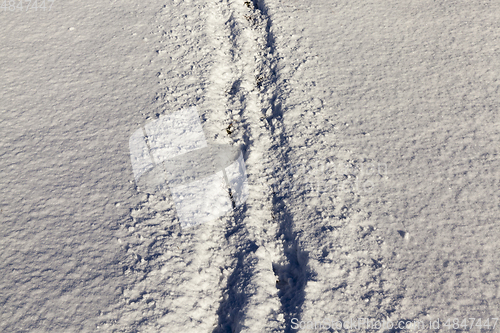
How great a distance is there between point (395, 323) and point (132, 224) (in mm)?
1944

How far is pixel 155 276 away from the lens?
245 cm

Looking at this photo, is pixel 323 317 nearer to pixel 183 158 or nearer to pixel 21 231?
pixel 183 158

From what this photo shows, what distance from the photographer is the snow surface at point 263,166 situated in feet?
7.77

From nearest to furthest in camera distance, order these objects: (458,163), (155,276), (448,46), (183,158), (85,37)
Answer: (155,276)
(458,163)
(183,158)
(448,46)
(85,37)

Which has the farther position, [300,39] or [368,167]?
[300,39]

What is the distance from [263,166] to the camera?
10.2ft

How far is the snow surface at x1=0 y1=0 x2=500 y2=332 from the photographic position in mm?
2369

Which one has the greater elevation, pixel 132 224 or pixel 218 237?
pixel 132 224

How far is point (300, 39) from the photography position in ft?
13.0

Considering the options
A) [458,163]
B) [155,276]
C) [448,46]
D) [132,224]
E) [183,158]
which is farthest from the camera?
[448,46]

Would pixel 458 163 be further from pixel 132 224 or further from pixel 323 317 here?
pixel 132 224

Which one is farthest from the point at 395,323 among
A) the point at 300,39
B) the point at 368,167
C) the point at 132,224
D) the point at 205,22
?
the point at 205,22

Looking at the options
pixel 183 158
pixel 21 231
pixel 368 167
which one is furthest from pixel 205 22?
pixel 21 231

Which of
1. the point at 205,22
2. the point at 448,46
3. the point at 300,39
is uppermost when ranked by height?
the point at 205,22
